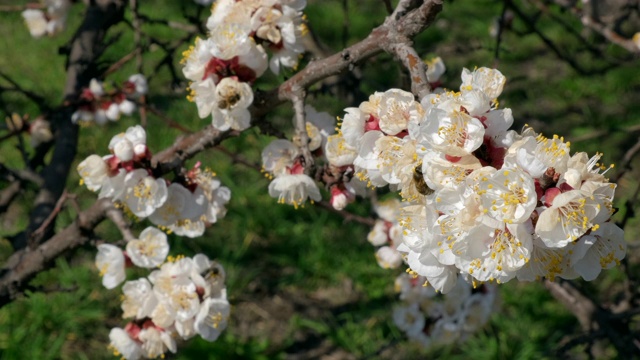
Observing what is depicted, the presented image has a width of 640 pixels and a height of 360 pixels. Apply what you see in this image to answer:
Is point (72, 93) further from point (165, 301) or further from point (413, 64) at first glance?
point (413, 64)

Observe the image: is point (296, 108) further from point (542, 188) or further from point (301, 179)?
point (542, 188)

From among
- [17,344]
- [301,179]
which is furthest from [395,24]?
[17,344]

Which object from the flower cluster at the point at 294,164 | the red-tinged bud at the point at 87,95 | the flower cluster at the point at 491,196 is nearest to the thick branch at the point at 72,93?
the red-tinged bud at the point at 87,95

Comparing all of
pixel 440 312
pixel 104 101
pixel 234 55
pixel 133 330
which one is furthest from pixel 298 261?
pixel 234 55

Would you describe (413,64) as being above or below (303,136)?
above

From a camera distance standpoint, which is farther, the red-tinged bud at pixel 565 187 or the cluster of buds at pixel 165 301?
the cluster of buds at pixel 165 301

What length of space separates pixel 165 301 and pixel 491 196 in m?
1.16

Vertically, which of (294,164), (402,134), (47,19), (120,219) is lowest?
(47,19)

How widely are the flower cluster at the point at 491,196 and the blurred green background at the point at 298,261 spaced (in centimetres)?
113

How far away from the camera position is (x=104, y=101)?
3143 millimetres

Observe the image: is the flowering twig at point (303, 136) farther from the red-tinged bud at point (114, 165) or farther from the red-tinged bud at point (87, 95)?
the red-tinged bud at point (87, 95)

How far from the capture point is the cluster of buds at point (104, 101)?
3.01 metres

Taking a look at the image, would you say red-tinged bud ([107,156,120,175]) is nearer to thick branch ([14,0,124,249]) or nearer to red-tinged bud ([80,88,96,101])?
thick branch ([14,0,124,249])

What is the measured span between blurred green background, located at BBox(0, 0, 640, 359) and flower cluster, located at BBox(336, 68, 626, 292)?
1135 millimetres
